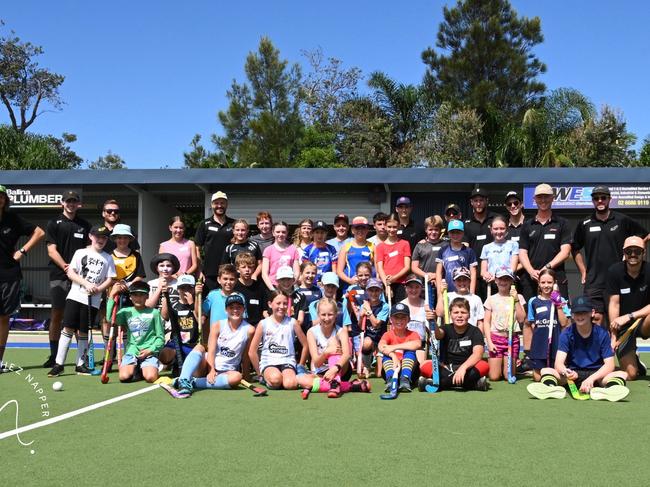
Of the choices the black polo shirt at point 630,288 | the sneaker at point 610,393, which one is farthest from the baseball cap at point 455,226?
the sneaker at point 610,393

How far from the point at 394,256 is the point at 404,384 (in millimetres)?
2318

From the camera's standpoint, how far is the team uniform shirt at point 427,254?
30.0 ft

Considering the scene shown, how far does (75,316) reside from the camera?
8453 mm

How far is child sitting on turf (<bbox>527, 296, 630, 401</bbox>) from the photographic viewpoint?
6.80 metres

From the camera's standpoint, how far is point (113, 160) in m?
63.0

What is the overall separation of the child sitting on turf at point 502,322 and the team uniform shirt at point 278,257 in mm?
2498

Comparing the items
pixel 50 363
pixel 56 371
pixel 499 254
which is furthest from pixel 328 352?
pixel 50 363

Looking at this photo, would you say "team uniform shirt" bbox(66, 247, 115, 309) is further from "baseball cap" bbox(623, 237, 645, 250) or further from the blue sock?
"baseball cap" bbox(623, 237, 645, 250)

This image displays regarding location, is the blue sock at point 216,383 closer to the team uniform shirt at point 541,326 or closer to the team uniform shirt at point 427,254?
the team uniform shirt at point 427,254

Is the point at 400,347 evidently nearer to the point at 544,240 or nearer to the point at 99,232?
the point at 544,240

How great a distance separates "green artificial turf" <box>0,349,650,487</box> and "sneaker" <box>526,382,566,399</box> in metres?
0.12

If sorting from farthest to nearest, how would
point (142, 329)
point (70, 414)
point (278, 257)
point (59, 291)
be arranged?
point (278, 257) → point (59, 291) → point (142, 329) → point (70, 414)

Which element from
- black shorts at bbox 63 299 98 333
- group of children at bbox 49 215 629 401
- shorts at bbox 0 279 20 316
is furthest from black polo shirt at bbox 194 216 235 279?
shorts at bbox 0 279 20 316

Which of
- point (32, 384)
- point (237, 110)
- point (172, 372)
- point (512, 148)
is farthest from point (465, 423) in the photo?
point (237, 110)
